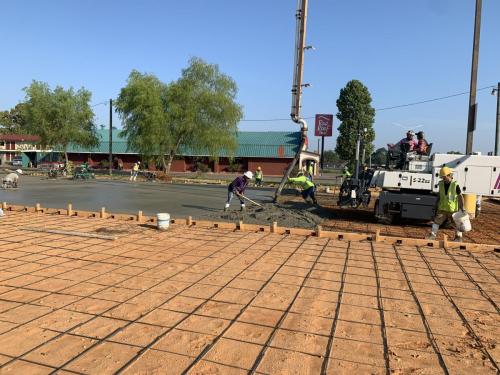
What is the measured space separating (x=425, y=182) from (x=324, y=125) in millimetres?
31505

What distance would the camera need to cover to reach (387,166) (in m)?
11.0

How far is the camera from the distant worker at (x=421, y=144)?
10406 mm

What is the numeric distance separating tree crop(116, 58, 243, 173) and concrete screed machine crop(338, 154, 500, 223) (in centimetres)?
2380

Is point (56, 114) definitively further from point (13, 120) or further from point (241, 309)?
point (13, 120)

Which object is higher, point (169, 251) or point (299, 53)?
point (299, 53)

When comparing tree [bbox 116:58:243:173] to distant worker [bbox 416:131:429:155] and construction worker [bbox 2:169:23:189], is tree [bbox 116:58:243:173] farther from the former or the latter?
distant worker [bbox 416:131:429:155]

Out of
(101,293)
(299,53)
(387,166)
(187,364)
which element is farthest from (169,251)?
(299,53)

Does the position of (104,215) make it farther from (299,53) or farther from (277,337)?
(299,53)

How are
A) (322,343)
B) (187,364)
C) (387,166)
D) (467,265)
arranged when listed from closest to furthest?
(187,364), (322,343), (467,265), (387,166)

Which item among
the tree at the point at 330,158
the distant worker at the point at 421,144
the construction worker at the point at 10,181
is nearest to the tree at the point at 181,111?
the construction worker at the point at 10,181

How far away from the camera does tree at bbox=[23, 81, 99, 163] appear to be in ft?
124

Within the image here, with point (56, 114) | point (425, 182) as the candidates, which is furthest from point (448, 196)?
point (56, 114)

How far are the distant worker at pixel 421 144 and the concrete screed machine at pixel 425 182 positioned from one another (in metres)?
0.30

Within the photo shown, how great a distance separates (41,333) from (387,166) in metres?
9.58
